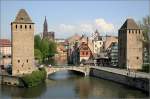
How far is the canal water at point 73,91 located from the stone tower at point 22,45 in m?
2.62

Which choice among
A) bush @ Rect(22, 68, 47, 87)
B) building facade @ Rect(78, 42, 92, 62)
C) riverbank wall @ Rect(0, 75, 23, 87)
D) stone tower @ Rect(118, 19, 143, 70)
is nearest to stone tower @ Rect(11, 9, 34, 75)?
riverbank wall @ Rect(0, 75, 23, 87)

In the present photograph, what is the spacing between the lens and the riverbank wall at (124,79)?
2622 centimetres

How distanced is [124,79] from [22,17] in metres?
11.0

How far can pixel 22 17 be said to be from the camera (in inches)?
1313

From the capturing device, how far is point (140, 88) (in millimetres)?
27047

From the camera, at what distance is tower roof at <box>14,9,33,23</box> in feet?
109

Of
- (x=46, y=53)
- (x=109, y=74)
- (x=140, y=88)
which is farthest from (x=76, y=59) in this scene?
(x=140, y=88)

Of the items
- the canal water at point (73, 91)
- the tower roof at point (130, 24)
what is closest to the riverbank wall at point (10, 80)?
the canal water at point (73, 91)

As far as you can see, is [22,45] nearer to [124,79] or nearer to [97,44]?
[124,79]

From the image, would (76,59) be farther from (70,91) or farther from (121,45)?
(70,91)

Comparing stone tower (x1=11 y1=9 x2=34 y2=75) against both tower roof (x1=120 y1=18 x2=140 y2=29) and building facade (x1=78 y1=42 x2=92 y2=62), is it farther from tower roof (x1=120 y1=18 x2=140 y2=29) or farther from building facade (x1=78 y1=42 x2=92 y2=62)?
building facade (x1=78 y1=42 x2=92 y2=62)

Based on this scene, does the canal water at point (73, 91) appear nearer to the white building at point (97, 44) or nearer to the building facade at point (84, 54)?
the building facade at point (84, 54)

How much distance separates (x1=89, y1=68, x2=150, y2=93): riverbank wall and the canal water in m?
0.51

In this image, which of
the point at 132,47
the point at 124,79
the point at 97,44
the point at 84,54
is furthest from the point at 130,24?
the point at 97,44
